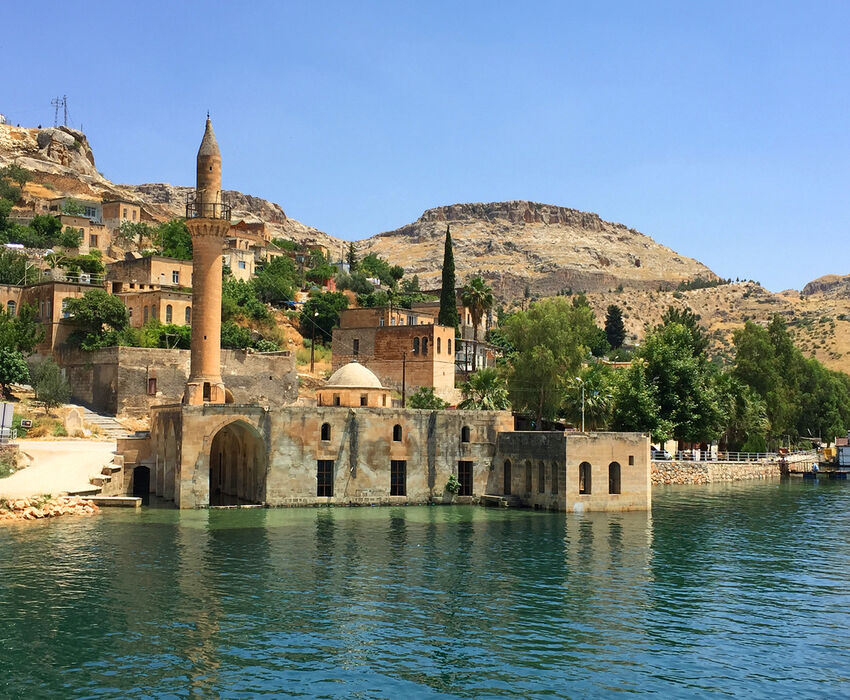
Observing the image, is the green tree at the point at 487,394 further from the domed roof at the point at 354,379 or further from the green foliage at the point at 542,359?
the domed roof at the point at 354,379

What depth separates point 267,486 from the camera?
1572 inches

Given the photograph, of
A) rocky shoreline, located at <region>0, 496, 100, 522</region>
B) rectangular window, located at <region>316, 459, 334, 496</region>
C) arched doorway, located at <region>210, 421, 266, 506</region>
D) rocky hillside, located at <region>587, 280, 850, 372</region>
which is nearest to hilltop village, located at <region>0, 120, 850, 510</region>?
rectangular window, located at <region>316, 459, 334, 496</region>

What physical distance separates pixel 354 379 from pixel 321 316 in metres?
32.0

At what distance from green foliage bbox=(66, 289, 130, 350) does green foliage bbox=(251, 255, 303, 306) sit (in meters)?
26.1

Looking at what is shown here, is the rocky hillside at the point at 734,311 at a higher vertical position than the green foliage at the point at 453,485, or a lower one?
higher

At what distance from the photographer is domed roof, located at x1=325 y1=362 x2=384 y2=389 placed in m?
45.8

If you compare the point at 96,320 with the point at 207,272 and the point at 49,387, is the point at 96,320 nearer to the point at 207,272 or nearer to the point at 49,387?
the point at 49,387

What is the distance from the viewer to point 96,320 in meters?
56.1

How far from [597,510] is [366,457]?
10.2m

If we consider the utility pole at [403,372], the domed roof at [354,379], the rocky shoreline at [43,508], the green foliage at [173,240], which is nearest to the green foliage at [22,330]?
the rocky shoreline at [43,508]

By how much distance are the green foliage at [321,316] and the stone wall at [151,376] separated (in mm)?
18380

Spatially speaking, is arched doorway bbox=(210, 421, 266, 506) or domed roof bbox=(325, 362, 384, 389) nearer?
arched doorway bbox=(210, 421, 266, 506)

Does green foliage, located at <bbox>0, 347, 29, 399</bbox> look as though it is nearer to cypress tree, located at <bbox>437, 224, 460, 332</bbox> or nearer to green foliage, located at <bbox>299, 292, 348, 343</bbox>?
green foliage, located at <bbox>299, 292, 348, 343</bbox>

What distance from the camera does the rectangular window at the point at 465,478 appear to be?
43.1 m
